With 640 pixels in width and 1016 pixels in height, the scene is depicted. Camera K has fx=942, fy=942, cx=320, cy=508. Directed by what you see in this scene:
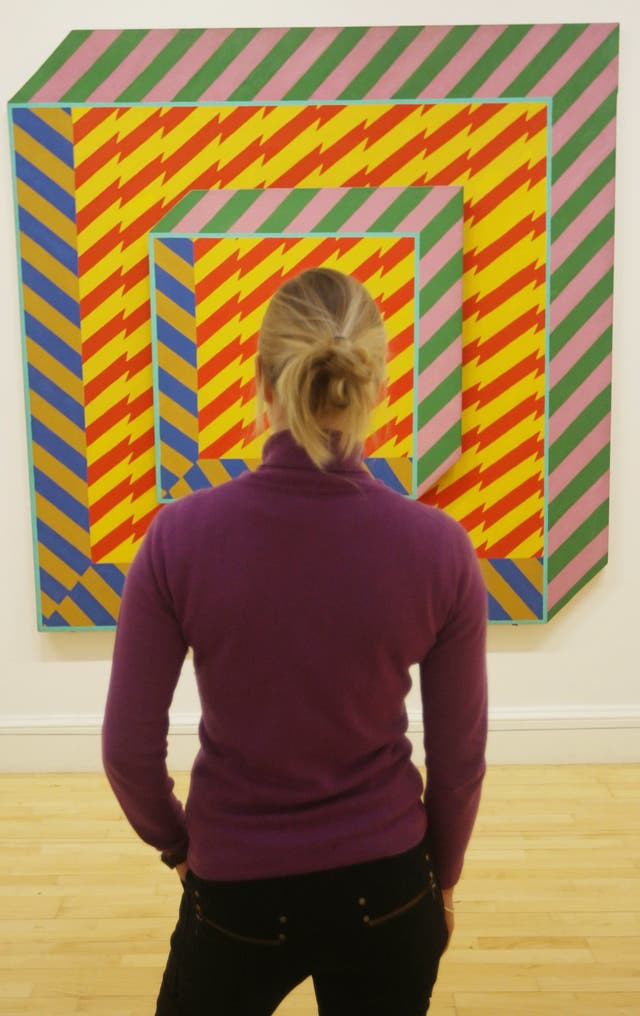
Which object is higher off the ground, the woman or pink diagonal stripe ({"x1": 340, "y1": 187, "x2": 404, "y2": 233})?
pink diagonal stripe ({"x1": 340, "y1": 187, "x2": 404, "y2": 233})

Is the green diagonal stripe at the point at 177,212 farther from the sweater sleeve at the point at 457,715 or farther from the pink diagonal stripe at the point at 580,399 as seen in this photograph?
the sweater sleeve at the point at 457,715

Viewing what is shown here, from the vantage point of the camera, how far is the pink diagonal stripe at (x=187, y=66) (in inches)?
108

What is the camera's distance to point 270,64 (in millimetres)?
2762

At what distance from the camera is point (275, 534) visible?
96cm

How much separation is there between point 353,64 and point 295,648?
232 centimetres

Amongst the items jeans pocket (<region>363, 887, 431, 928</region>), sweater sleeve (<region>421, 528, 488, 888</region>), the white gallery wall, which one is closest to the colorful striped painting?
the white gallery wall

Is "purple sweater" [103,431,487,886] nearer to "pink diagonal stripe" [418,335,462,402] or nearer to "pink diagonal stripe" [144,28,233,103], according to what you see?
"pink diagonal stripe" [418,335,462,402]

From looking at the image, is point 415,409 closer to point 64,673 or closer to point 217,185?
point 217,185

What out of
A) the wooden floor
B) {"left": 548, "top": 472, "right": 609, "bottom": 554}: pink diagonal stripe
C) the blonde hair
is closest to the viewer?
the blonde hair

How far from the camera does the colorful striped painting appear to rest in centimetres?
276

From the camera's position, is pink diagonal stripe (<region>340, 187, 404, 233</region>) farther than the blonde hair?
Yes

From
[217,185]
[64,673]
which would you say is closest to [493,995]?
[64,673]

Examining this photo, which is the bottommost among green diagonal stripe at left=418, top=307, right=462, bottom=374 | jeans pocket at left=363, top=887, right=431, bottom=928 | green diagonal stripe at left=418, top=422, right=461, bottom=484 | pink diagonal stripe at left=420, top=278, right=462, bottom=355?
jeans pocket at left=363, top=887, right=431, bottom=928

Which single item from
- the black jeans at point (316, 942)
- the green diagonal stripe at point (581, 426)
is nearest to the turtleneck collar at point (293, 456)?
the black jeans at point (316, 942)
